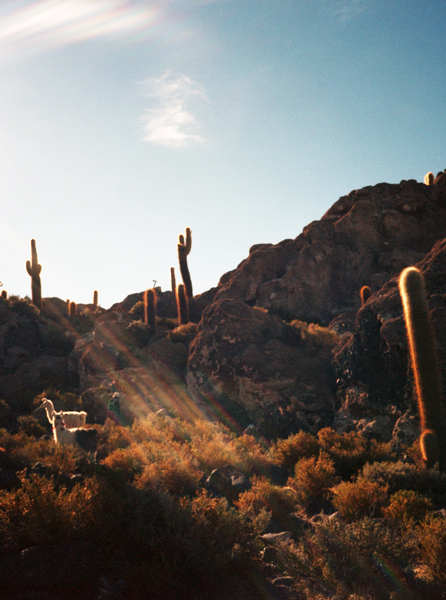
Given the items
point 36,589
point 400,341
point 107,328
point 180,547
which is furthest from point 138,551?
point 107,328

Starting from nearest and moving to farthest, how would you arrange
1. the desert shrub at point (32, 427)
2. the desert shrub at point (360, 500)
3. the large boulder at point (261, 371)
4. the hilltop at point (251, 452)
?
1. the hilltop at point (251, 452)
2. the desert shrub at point (360, 500)
3. the large boulder at point (261, 371)
4. the desert shrub at point (32, 427)

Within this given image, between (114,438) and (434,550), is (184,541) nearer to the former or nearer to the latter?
(434,550)

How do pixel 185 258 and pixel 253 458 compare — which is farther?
pixel 185 258

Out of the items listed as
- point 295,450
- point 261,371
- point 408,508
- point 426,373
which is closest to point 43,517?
point 408,508

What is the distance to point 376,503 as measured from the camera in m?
6.75

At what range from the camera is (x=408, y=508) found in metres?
6.37

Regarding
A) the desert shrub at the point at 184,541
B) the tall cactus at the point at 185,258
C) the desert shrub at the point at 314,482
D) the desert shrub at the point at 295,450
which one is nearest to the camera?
the desert shrub at the point at 184,541

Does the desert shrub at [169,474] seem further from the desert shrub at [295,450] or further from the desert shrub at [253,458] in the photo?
the desert shrub at [295,450]

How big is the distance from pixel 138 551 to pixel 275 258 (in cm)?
2453

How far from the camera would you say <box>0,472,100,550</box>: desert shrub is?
5.00 meters

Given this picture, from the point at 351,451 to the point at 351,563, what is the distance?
490cm

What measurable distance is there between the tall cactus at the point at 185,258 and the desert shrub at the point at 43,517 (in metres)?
24.2

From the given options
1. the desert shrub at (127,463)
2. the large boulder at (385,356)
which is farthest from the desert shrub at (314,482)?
the desert shrub at (127,463)

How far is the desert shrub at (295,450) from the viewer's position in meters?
9.99
